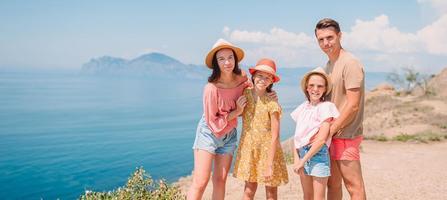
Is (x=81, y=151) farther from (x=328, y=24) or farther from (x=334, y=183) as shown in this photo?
(x=328, y=24)

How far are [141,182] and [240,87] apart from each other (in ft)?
8.03

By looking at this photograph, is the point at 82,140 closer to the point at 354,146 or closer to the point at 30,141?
the point at 30,141

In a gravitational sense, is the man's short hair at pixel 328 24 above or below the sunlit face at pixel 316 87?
above

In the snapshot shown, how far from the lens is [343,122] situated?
4027 millimetres

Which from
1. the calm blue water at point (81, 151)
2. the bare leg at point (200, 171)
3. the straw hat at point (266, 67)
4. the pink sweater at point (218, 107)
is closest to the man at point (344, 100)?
the straw hat at point (266, 67)

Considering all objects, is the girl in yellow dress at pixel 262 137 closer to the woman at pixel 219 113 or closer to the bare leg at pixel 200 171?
the woman at pixel 219 113

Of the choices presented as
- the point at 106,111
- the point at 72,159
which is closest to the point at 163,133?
the point at 72,159

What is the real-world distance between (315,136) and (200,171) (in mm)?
1327

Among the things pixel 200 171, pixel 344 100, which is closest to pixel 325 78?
pixel 344 100

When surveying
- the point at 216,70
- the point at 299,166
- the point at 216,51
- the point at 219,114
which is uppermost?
the point at 216,51

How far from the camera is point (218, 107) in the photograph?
15.1 ft

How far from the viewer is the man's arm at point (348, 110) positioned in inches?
155

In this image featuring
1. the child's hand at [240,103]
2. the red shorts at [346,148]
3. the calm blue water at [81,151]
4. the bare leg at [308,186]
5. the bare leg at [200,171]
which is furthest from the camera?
the calm blue water at [81,151]

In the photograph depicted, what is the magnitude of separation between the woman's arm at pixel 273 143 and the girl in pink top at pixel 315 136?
0.90 ft
